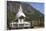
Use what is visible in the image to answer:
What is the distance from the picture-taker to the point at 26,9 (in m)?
0.57

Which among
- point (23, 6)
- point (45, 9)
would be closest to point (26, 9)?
point (23, 6)

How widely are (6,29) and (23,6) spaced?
0.20 m

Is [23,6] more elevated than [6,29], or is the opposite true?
[23,6]

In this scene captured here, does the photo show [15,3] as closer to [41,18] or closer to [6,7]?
[6,7]

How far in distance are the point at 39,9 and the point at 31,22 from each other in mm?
109

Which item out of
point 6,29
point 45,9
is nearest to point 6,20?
point 6,29

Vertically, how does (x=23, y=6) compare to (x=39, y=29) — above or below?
above

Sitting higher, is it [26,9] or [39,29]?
[26,9]

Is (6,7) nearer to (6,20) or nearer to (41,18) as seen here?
(6,20)

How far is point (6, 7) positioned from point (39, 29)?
0.28 m

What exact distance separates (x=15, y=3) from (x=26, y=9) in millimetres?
87
